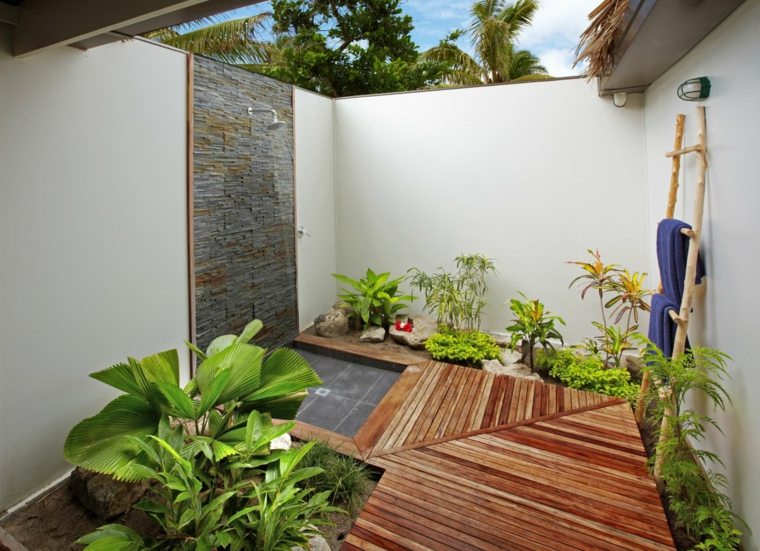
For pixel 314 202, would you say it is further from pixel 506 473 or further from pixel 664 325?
pixel 664 325

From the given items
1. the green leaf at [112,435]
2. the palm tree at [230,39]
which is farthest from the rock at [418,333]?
the palm tree at [230,39]

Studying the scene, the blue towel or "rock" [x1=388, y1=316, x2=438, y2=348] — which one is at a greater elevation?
the blue towel

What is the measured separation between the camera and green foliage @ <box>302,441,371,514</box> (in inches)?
88.3

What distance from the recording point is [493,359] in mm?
3895

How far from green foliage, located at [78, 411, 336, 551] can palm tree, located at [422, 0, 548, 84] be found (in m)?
12.6

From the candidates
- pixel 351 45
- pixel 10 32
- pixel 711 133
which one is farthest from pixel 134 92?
pixel 351 45

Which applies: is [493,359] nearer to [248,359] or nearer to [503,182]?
[503,182]

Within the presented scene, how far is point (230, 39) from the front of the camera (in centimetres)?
1068

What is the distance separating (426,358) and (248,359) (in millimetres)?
2140

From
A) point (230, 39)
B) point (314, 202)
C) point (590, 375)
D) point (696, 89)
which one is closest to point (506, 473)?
point (590, 375)

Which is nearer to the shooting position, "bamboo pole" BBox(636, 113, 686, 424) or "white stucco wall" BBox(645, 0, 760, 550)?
"white stucco wall" BBox(645, 0, 760, 550)

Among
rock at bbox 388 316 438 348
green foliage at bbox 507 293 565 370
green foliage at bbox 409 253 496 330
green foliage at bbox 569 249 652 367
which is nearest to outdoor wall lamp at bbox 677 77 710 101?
green foliage at bbox 569 249 652 367

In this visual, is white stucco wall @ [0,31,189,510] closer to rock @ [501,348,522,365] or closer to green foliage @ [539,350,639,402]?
rock @ [501,348,522,365]

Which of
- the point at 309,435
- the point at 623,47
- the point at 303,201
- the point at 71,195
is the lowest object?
the point at 309,435
